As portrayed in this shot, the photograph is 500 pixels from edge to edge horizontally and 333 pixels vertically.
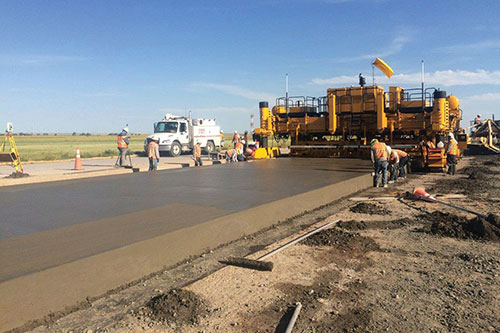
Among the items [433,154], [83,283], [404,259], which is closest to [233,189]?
[404,259]

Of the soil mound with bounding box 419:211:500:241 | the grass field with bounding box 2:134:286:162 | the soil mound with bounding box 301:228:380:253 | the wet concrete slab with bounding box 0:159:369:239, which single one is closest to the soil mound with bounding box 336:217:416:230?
the soil mound with bounding box 419:211:500:241

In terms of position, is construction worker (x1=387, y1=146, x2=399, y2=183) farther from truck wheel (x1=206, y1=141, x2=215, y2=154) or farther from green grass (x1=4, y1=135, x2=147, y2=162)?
green grass (x1=4, y1=135, x2=147, y2=162)

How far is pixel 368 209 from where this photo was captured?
8.01 metres

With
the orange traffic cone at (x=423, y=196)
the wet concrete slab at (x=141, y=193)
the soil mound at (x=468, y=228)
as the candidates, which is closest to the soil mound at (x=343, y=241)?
the wet concrete slab at (x=141, y=193)

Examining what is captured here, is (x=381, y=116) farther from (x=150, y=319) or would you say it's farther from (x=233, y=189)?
(x=150, y=319)

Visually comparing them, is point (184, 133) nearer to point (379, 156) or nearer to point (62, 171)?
point (62, 171)

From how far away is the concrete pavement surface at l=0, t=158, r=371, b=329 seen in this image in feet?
11.3

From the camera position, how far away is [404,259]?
4.96 meters

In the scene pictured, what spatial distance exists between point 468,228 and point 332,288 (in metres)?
3.38

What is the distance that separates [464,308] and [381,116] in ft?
35.2

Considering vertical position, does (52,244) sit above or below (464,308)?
above

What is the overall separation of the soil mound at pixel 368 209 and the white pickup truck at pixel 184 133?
19.1 meters

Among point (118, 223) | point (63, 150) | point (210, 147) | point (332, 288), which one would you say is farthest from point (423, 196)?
point (63, 150)

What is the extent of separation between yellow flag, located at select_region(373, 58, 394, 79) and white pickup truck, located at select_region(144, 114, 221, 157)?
14.2 meters
